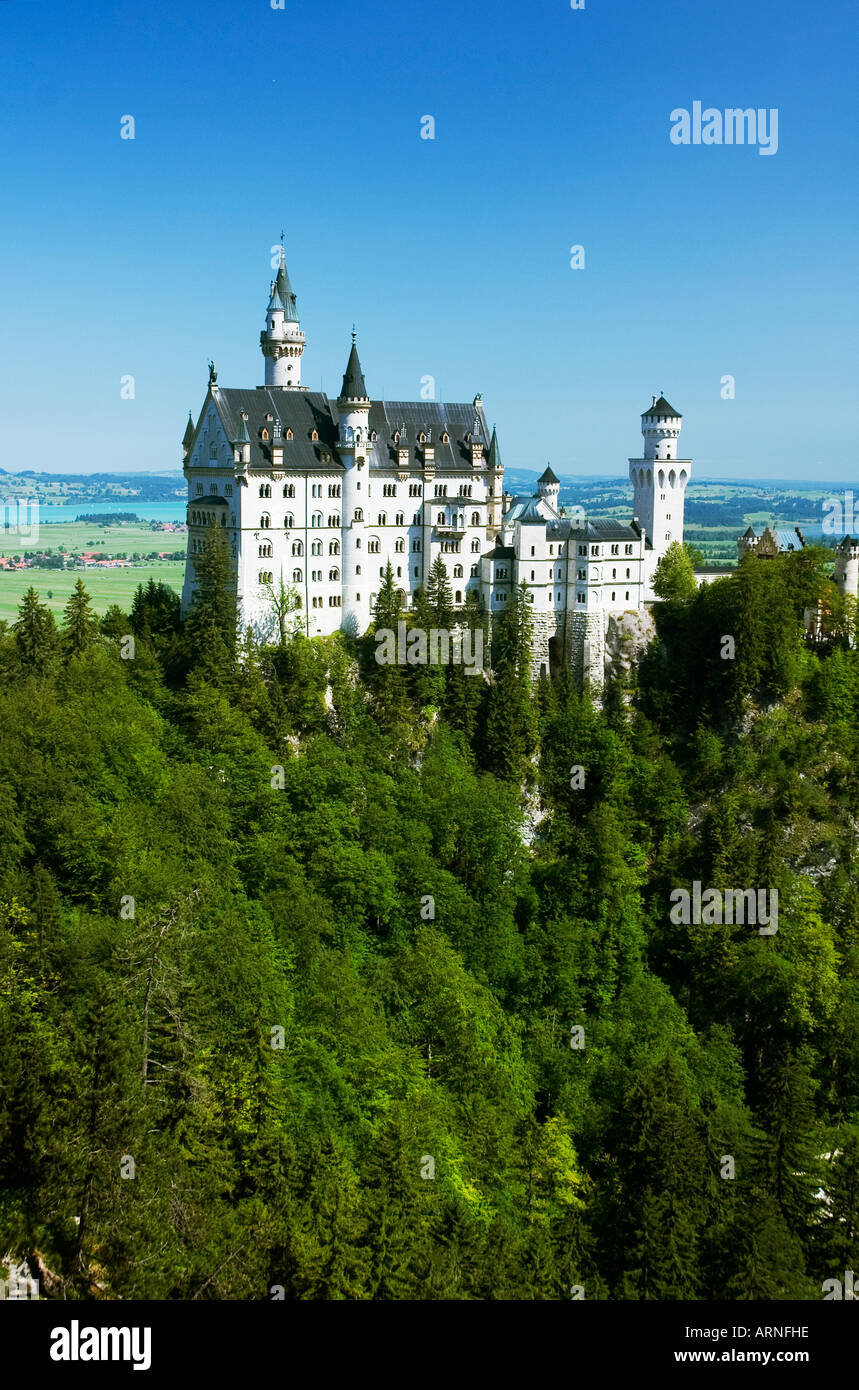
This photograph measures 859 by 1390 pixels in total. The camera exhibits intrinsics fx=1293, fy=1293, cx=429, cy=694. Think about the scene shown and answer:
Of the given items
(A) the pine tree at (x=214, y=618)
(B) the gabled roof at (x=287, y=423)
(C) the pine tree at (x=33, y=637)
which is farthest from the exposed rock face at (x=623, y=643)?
(C) the pine tree at (x=33, y=637)

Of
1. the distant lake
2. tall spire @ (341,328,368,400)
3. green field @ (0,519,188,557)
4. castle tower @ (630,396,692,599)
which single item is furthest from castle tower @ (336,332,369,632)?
the distant lake

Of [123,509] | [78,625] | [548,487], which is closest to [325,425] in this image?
[548,487]

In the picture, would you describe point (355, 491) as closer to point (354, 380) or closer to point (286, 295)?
point (354, 380)

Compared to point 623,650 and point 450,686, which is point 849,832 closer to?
point 623,650

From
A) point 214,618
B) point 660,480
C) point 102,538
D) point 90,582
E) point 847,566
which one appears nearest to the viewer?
point 214,618

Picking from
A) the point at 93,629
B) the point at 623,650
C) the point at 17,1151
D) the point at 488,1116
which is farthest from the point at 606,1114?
the point at 93,629

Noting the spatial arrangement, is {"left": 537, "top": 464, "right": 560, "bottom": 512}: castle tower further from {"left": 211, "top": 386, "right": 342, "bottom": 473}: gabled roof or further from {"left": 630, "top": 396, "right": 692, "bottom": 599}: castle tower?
{"left": 211, "top": 386, "right": 342, "bottom": 473}: gabled roof
